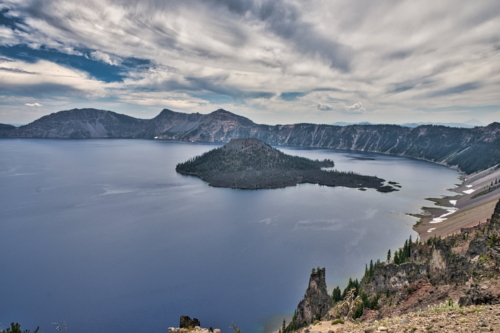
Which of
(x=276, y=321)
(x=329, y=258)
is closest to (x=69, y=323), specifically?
(x=276, y=321)

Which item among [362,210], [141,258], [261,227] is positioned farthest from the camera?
[362,210]

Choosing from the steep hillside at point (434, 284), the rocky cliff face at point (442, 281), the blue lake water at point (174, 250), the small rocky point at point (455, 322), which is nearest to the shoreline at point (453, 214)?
the blue lake water at point (174, 250)

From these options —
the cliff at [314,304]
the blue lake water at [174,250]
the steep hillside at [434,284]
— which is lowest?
the blue lake water at [174,250]

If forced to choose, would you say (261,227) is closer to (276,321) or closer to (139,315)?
(276,321)

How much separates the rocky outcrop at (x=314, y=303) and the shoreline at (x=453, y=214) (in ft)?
137

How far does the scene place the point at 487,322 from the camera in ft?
39.8

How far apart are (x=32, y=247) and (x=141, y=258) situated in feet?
102

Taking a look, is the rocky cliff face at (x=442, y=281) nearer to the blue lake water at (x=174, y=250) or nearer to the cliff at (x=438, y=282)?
the cliff at (x=438, y=282)

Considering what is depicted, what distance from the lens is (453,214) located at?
99.1 m

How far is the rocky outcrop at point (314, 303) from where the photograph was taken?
Result: 38.2m

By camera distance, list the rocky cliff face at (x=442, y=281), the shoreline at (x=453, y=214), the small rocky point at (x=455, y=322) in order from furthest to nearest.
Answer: the shoreline at (x=453, y=214)
the rocky cliff face at (x=442, y=281)
the small rocky point at (x=455, y=322)

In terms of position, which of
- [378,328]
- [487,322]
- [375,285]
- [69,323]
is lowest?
[69,323]

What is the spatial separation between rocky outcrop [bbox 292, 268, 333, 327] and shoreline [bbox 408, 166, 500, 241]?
41.7m

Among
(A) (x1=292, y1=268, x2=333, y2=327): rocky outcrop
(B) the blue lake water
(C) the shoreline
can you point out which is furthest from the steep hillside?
(C) the shoreline
